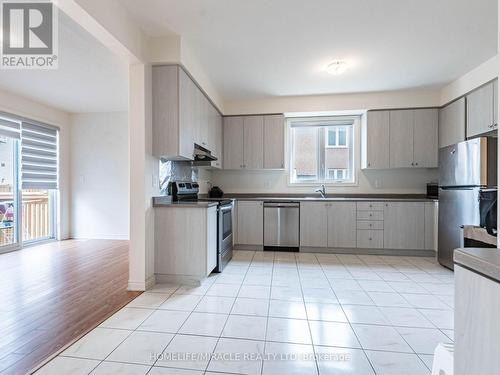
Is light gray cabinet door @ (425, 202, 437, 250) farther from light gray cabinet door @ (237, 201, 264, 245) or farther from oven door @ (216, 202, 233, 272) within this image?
oven door @ (216, 202, 233, 272)

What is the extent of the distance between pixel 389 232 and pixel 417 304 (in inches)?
71.8

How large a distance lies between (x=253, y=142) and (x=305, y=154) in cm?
102

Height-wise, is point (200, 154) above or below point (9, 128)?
below

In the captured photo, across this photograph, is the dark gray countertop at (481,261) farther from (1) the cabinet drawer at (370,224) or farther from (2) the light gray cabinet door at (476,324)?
(1) the cabinet drawer at (370,224)

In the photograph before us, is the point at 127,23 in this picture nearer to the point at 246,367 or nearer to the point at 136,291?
the point at 136,291

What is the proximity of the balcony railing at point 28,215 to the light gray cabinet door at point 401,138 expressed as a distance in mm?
6139

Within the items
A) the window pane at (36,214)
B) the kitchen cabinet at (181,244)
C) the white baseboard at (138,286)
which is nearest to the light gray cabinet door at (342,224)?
the kitchen cabinet at (181,244)

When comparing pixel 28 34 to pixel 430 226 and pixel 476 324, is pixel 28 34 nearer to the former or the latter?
pixel 476 324

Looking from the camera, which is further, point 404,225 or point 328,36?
point 404,225

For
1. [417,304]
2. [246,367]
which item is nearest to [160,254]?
[246,367]

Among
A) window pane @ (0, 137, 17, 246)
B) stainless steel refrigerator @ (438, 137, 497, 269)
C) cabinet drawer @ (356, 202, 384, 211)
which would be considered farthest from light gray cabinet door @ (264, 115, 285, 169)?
window pane @ (0, 137, 17, 246)

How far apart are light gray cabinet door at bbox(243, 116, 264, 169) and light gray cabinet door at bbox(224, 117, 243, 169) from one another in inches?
2.8

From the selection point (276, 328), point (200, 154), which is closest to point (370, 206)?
point (200, 154)

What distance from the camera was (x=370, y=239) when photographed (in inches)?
155
